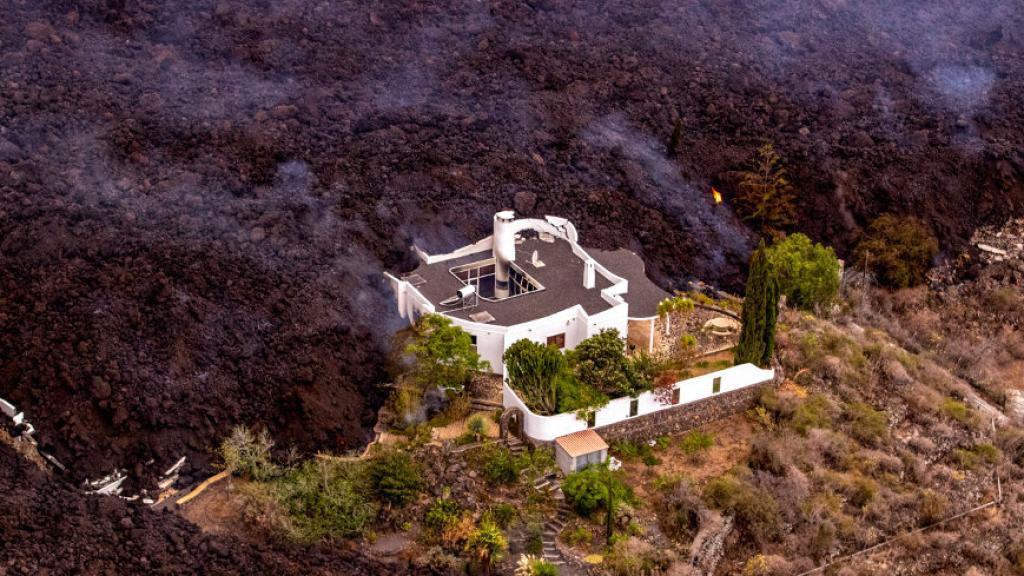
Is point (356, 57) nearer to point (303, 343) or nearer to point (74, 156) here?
point (74, 156)

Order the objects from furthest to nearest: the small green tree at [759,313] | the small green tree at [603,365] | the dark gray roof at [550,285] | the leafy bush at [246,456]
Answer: the dark gray roof at [550,285]
the small green tree at [759,313]
the small green tree at [603,365]
the leafy bush at [246,456]

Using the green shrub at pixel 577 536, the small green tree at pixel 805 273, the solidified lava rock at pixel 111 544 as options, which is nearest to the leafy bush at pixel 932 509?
the green shrub at pixel 577 536

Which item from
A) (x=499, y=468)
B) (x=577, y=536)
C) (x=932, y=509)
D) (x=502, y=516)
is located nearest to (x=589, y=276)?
(x=499, y=468)

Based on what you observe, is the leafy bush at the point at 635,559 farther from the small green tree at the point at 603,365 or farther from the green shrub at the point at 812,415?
the green shrub at the point at 812,415

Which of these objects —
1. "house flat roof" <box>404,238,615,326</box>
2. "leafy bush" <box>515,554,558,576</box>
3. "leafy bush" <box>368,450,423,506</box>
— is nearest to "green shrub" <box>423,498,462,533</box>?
"leafy bush" <box>368,450,423,506</box>

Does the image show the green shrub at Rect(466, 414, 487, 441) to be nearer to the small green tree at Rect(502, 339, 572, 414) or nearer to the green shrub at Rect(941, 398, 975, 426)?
the small green tree at Rect(502, 339, 572, 414)

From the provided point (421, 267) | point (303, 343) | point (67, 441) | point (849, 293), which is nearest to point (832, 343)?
point (849, 293)
